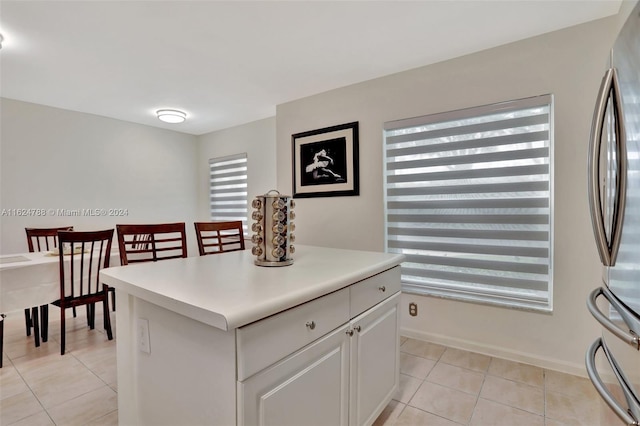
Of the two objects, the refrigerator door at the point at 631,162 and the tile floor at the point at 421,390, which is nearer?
the refrigerator door at the point at 631,162

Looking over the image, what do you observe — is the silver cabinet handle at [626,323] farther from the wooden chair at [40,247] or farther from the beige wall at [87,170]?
the beige wall at [87,170]

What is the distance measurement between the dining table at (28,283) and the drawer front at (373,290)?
95.0 inches

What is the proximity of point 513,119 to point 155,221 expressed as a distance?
4.74 m

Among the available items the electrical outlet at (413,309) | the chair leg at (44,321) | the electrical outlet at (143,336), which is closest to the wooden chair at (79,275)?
the chair leg at (44,321)

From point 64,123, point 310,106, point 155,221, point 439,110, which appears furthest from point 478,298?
point 64,123

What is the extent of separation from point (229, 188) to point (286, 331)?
162 inches

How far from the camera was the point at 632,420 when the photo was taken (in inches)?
31.7

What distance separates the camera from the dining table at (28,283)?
6.89 ft

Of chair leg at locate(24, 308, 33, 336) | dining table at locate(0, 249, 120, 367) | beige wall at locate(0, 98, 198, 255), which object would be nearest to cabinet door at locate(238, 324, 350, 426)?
dining table at locate(0, 249, 120, 367)

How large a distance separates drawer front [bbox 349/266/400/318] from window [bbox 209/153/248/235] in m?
3.26

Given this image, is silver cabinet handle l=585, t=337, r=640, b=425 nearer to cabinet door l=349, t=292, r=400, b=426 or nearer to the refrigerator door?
the refrigerator door

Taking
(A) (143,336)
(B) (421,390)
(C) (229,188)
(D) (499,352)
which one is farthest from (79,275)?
(D) (499,352)

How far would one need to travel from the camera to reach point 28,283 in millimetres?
2207

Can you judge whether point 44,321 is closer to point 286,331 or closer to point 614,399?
point 286,331
